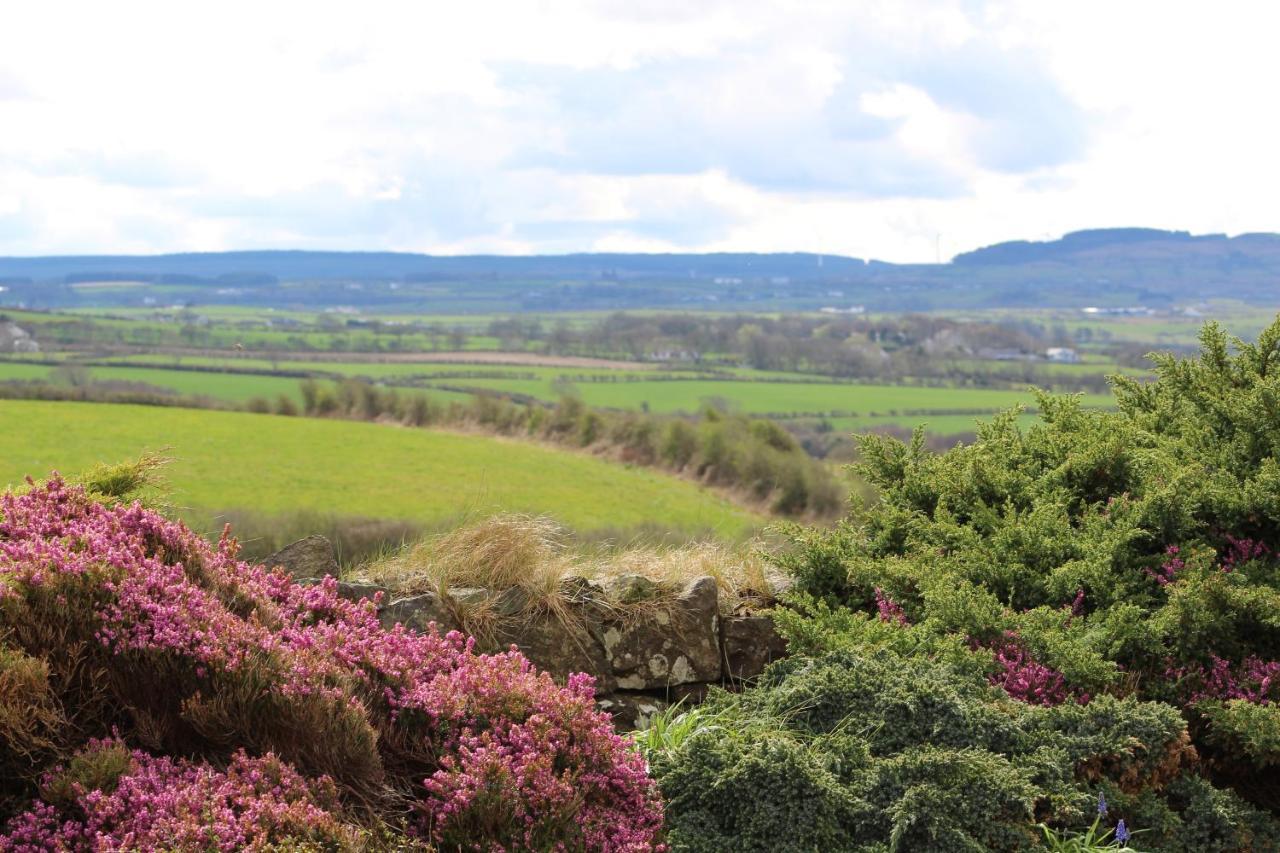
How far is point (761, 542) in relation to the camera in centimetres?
827

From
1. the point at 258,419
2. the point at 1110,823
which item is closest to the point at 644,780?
the point at 1110,823

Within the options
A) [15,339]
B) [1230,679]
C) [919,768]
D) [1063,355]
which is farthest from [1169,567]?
[1063,355]

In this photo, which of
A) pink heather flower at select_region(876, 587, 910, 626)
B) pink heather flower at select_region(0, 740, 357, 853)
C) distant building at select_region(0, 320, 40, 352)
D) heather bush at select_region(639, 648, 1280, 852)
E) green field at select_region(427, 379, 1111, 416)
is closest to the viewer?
pink heather flower at select_region(0, 740, 357, 853)

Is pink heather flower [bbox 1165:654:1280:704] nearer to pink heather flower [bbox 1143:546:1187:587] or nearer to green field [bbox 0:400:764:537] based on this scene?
pink heather flower [bbox 1143:546:1187:587]

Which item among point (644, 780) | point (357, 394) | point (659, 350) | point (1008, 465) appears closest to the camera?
point (644, 780)

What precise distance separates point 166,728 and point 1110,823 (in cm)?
391

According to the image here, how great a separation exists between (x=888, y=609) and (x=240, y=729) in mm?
3673

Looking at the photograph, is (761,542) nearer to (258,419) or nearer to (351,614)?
(351,614)

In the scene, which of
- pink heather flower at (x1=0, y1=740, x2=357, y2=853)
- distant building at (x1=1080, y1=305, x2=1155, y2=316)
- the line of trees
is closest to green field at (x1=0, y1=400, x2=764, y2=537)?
the line of trees

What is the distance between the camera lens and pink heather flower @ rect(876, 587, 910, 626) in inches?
246

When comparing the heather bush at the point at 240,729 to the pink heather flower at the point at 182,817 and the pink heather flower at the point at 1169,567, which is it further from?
the pink heather flower at the point at 1169,567

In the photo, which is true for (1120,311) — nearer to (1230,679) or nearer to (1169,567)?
(1169,567)

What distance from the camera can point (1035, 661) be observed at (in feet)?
18.8

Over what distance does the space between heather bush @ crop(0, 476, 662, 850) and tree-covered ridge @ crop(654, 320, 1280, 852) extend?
812 millimetres
